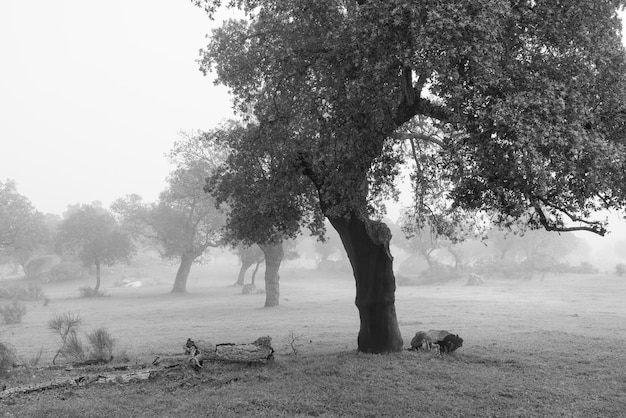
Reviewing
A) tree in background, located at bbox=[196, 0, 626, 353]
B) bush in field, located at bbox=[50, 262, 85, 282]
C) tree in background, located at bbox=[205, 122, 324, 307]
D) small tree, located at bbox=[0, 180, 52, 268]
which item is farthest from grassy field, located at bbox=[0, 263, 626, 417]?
bush in field, located at bbox=[50, 262, 85, 282]

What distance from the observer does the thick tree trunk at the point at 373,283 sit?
16.3 meters

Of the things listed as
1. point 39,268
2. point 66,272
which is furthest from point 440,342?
point 39,268

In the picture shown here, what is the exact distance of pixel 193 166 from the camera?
51.2 m

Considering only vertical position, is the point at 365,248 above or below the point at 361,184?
below

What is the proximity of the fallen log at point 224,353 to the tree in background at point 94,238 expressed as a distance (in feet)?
173

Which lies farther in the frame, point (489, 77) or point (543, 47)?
point (543, 47)

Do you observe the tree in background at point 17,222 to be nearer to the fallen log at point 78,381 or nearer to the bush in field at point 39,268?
the bush in field at point 39,268

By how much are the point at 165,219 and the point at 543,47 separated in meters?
52.8

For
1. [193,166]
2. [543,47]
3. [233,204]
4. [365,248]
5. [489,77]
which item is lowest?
[365,248]

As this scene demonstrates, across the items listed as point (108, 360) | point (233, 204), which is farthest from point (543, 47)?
point (108, 360)

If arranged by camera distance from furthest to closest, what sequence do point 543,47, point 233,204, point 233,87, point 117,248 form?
1. point 117,248
2. point 233,204
3. point 233,87
4. point 543,47

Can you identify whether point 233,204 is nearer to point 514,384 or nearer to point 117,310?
point 514,384

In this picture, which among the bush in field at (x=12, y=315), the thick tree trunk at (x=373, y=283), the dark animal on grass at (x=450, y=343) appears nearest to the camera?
the dark animal on grass at (x=450, y=343)

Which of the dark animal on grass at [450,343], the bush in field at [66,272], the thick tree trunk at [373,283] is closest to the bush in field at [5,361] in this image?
the thick tree trunk at [373,283]
